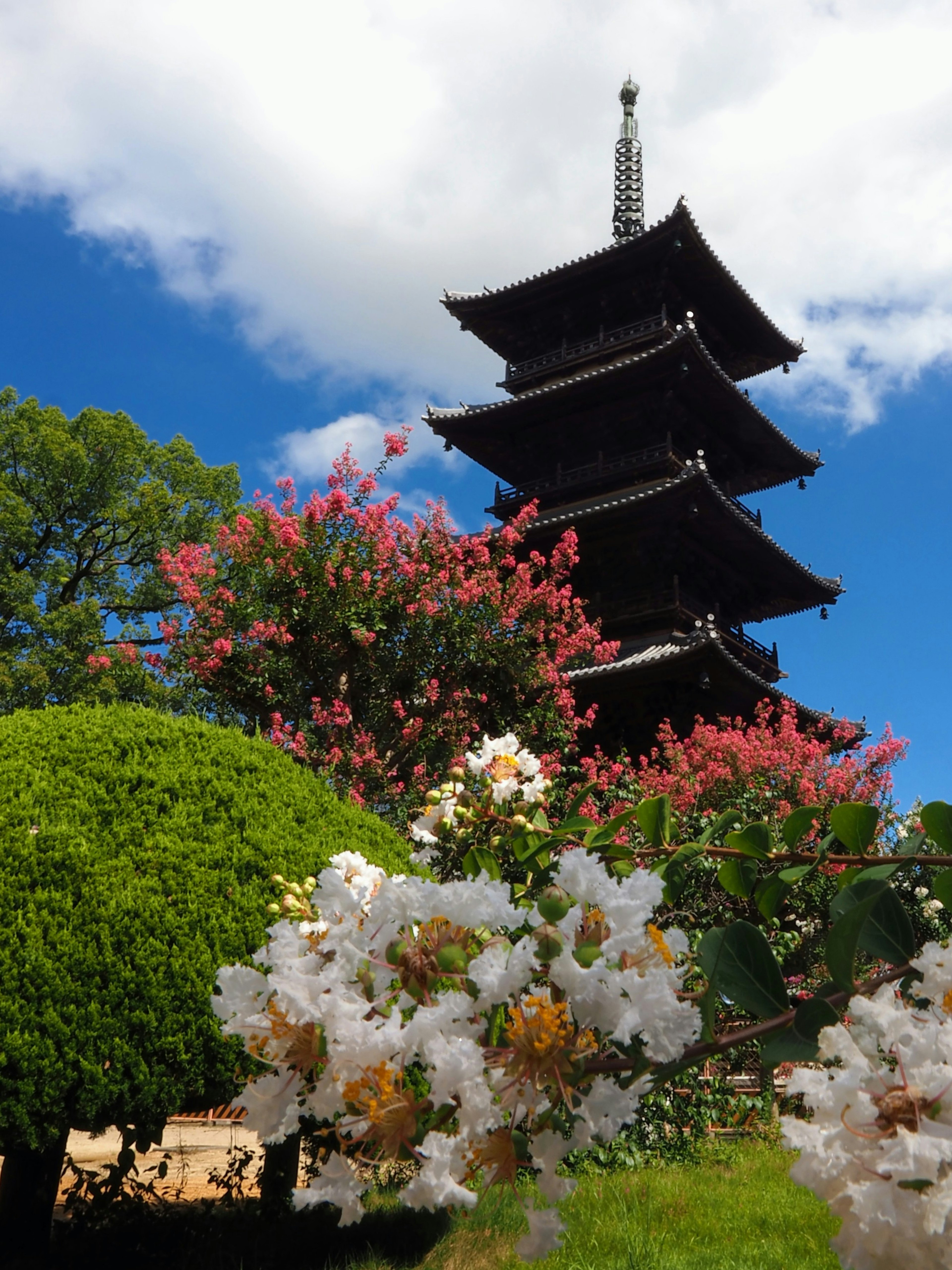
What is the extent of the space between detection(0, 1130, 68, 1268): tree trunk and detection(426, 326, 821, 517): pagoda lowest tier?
1238cm

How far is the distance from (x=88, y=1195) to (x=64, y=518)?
1864 cm

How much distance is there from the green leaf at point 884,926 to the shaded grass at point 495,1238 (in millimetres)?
2843

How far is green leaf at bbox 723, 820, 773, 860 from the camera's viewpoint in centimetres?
128

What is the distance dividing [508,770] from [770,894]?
0.81 meters

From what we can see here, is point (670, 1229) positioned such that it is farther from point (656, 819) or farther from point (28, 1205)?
point (656, 819)

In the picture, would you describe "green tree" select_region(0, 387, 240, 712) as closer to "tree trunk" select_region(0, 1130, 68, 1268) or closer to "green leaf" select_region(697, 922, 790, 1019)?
"tree trunk" select_region(0, 1130, 68, 1268)

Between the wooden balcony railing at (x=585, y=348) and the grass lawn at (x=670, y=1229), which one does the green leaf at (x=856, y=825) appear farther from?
the wooden balcony railing at (x=585, y=348)

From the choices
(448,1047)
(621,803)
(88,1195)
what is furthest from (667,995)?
(621,803)

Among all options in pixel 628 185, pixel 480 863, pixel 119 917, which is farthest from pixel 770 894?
pixel 628 185

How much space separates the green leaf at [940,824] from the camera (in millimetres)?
1206

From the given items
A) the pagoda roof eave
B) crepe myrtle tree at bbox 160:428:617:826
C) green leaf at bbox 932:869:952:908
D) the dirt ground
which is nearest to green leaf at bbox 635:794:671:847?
green leaf at bbox 932:869:952:908

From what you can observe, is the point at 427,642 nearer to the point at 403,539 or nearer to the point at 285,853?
the point at 403,539

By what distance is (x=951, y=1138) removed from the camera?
2.31ft

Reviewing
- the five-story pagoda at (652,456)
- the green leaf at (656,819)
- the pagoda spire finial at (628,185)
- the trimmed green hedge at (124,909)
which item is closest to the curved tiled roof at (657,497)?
the five-story pagoda at (652,456)
